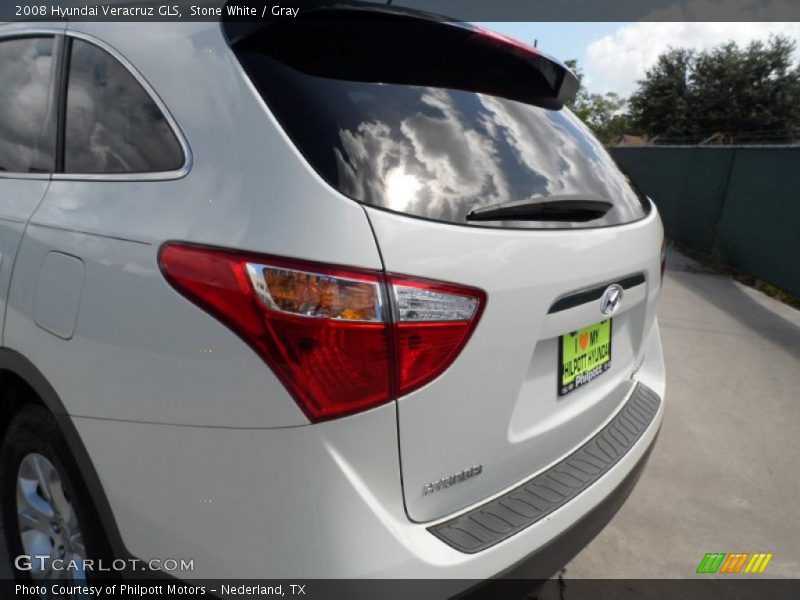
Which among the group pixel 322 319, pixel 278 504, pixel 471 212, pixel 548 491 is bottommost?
pixel 548 491

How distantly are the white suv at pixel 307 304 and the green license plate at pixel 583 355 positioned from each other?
0.01 m

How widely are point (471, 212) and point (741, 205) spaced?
25.7ft

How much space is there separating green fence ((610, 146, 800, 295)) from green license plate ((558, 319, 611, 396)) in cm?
358

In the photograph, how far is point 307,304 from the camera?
1.21m

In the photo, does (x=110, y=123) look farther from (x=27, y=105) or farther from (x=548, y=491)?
(x=548, y=491)

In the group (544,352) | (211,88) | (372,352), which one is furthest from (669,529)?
(211,88)

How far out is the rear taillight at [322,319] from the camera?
1211 mm

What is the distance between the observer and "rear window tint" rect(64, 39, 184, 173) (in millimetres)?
1462

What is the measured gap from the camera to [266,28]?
141 centimetres

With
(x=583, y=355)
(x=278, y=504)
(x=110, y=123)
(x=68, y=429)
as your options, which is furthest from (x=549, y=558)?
(x=110, y=123)

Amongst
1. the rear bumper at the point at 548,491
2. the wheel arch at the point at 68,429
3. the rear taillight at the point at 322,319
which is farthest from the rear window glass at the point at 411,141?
the wheel arch at the point at 68,429

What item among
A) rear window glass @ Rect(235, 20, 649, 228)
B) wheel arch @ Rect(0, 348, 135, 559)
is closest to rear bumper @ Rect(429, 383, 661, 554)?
rear window glass @ Rect(235, 20, 649, 228)

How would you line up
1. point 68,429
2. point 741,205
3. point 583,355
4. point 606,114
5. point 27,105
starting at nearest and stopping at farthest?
1. point 68,429
2. point 583,355
3. point 27,105
4. point 741,205
5. point 606,114

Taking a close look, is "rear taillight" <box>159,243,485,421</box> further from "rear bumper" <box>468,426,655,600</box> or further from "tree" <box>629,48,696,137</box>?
"tree" <box>629,48,696,137</box>
